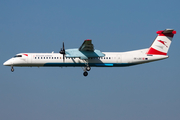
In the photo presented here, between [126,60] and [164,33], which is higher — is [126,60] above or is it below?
below

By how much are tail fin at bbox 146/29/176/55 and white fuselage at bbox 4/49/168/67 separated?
122 cm

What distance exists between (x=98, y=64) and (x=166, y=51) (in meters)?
9.24

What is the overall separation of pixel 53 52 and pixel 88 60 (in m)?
4.91

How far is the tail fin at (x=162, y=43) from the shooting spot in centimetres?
4516

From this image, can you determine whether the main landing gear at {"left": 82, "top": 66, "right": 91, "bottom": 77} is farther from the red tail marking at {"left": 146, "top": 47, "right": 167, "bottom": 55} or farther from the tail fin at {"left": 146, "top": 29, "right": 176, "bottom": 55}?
the tail fin at {"left": 146, "top": 29, "right": 176, "bottom": 55}

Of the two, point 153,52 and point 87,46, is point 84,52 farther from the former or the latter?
point 153,52

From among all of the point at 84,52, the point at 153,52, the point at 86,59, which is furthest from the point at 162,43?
the point at 84,52

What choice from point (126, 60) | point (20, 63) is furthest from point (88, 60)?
point (20, 63)

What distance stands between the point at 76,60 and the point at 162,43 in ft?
38.1

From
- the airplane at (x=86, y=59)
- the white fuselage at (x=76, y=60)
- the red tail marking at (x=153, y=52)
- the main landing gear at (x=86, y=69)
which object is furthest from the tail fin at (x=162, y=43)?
the main landing gear at (x=86, y=69)

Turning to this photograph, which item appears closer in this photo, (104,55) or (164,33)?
(104,55)

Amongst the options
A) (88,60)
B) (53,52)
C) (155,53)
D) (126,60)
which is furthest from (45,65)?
(155,53)

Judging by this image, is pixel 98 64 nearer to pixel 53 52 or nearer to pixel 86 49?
pixel 86 49

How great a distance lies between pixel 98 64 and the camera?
1726 inches
